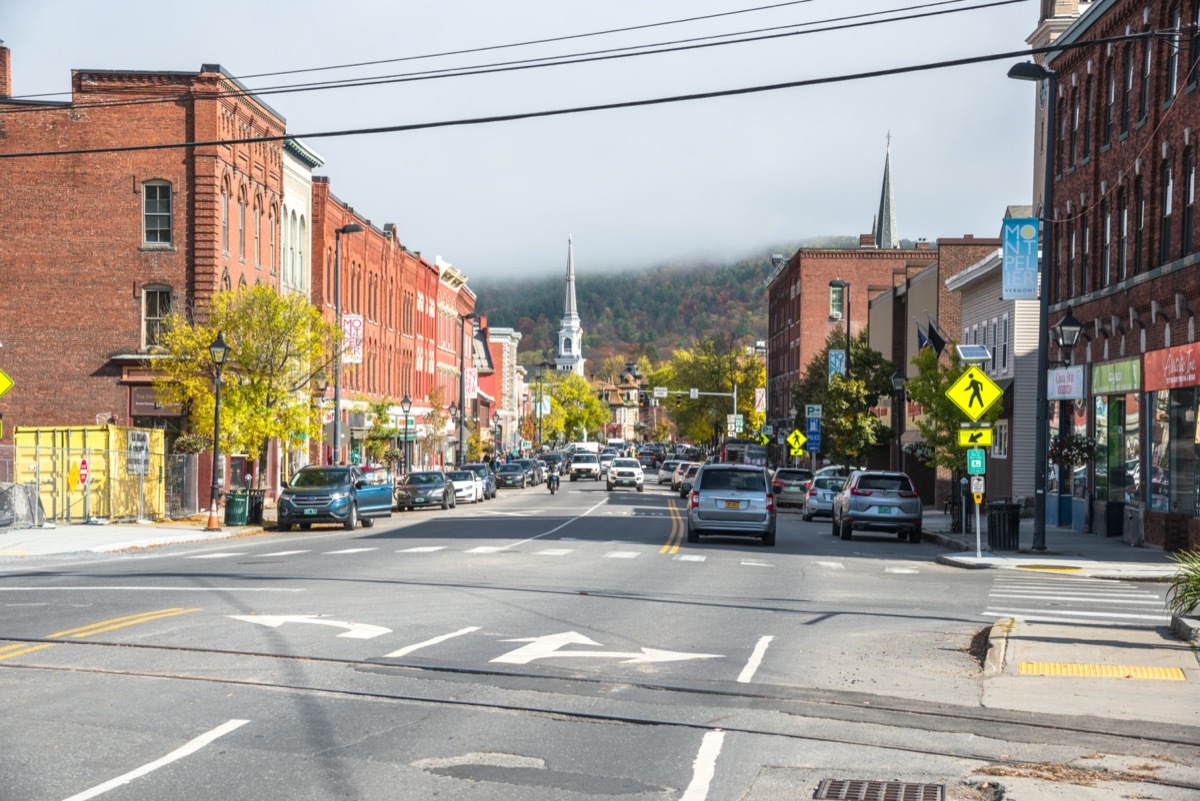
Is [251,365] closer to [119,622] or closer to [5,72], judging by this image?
[5,72]

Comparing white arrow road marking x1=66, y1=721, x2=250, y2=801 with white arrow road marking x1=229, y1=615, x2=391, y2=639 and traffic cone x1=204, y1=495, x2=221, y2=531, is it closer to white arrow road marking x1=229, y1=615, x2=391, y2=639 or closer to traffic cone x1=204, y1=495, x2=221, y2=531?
white arrow road marking x1=229, y1=615, x2=391, y2=639

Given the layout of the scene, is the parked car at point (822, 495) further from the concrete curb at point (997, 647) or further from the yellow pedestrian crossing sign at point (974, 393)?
the concrete curb at point (997, 647)

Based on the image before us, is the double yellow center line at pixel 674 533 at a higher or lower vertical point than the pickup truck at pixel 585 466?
higher

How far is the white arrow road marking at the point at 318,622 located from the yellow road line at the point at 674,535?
1407 centimetres

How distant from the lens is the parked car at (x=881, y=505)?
120ft

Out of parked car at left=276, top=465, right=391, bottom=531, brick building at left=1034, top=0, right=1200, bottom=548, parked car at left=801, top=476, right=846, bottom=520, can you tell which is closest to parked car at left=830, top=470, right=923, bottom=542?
brick building at left=1034, top=0, right=1200, bottom=548

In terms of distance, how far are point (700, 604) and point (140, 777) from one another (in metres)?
11.1

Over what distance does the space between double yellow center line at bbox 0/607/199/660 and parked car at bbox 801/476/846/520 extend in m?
34.6

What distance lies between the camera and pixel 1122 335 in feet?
119

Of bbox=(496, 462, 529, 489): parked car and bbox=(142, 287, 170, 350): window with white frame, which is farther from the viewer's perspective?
bbox=(496, 462, 529, 489): parked car

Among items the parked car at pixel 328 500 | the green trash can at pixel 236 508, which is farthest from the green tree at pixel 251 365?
the green trash can at pixel 236 508

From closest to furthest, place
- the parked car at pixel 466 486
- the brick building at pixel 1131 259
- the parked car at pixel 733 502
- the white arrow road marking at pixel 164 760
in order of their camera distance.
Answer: the white arrow road marking at pixel 164 760, the brick building at pixel 1131 259, the parked car at pixel 733 502, the parked car at pixel 466 486

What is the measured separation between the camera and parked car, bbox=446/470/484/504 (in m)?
61.6

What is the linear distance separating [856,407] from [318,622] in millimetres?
51183
